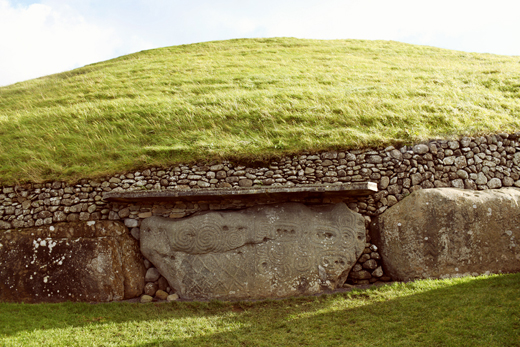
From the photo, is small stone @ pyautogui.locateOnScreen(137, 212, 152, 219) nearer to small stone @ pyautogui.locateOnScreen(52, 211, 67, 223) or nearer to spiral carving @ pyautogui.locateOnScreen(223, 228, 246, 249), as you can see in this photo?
small stone @ pyautogui.locateOnScreen(52, 211, 67, 223)

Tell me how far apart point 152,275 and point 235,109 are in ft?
20.7

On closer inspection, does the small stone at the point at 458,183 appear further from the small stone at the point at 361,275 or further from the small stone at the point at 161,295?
the small stone at the point at 161,295

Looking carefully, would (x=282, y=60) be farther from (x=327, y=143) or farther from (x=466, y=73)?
(x=327, y=143)

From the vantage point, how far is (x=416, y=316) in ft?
20.8

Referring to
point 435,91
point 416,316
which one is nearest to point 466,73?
point 435,91

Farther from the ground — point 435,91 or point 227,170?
point 435,91

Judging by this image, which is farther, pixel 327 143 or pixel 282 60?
pixel 282 60

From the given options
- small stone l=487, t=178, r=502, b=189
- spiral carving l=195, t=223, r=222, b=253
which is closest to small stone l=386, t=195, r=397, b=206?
small stone l=487, t=178, r=502, b=189

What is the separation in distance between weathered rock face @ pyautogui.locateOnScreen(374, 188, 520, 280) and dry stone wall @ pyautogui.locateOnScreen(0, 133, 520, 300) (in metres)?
0.63

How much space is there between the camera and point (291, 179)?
9.52 meters

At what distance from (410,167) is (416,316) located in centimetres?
427

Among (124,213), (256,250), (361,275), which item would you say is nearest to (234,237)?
(256,250)

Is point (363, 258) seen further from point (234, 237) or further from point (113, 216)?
point (113, 216)

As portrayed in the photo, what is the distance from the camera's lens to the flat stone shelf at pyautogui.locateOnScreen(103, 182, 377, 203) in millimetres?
8367
